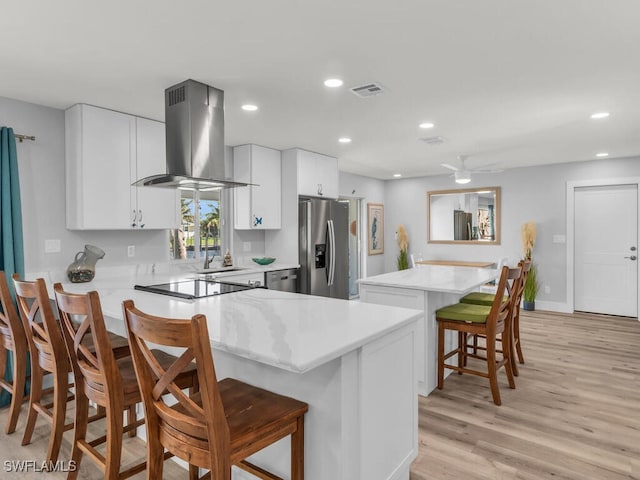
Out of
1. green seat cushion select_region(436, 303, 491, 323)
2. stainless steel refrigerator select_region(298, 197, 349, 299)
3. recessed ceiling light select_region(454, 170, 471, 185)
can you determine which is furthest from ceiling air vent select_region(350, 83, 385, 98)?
recessed ceiling light select_region(454, 170, 471, 185)

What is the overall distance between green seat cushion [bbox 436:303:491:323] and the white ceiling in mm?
1730

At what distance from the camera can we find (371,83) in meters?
2.85

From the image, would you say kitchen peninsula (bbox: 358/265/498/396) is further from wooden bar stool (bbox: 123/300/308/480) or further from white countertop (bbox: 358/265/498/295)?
wooden bar stool (bbox: 123/300/308/480)

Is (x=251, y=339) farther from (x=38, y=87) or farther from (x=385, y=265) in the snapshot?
(x=385, y=265)

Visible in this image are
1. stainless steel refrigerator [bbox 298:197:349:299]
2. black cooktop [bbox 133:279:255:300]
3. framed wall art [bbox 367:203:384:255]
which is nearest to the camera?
black cooktop [bbox 133:279:255:300]

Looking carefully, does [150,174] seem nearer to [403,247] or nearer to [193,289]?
[193,289]

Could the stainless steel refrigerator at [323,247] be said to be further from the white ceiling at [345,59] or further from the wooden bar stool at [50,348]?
Answer: the wooden bar stool at [50,348]

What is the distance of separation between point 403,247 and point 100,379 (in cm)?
654

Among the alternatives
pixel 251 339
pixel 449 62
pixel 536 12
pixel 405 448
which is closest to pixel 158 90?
pixel 449 62

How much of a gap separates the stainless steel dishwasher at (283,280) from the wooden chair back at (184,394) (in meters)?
3.14

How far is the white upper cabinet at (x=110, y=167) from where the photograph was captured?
10.8 ft

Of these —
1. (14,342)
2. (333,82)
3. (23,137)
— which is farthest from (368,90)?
(14,342)

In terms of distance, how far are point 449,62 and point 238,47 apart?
4.35 feet

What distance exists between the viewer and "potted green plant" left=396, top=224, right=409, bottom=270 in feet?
25.1
